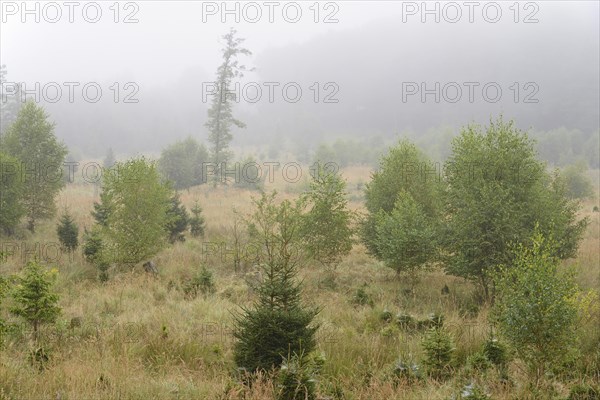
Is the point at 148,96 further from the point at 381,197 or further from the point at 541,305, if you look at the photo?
the point at 541,305

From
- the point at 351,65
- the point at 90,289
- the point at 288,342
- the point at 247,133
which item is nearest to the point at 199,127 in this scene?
the point at 247,133

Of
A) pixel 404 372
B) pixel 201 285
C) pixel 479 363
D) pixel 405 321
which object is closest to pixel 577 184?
pixel 405 321

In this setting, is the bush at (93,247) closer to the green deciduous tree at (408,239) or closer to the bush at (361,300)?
the bush at (361,300)

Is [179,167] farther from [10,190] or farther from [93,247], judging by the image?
[93,247]

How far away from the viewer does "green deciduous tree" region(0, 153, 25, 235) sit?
57.6 feet

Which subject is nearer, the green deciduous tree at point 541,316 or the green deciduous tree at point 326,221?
the green deciduous tree at point 541,316

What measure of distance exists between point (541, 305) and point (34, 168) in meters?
21.4

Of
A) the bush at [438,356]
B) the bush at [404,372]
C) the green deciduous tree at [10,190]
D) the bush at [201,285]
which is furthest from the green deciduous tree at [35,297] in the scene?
the green deciduous tree at [10,190]

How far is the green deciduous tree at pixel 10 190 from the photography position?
17.5m

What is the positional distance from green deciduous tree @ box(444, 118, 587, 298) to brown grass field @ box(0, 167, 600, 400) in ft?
5.41

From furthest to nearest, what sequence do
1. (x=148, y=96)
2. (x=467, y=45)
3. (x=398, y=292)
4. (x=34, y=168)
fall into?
(x=467, y=45)
(x=148, y=96)
(x=34, y=168)
(x=398, y=292)

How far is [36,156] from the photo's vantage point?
20.1 meters

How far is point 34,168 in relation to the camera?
65.2ft

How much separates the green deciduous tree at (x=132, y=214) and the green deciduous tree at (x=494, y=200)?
10.4 metres
